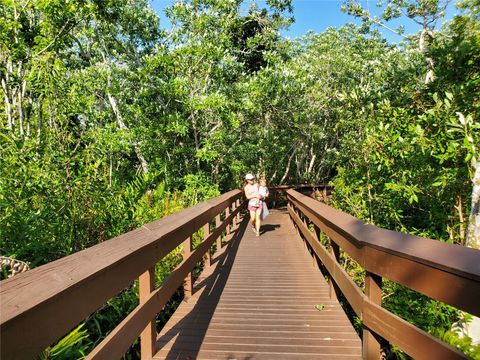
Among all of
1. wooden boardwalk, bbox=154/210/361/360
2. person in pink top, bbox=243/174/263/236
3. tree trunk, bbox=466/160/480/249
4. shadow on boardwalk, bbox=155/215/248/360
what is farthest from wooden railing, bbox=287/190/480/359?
person in pink top, bbox=243/174/263/236

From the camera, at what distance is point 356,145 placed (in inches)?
338

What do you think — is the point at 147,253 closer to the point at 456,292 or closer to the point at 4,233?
the point at 456,292

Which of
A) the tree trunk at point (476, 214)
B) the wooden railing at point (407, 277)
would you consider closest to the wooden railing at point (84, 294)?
the wooden railing at point (407, 277)

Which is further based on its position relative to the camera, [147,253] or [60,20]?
[60,20]

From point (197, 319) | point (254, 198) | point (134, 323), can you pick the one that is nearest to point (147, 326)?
point (134, 323)

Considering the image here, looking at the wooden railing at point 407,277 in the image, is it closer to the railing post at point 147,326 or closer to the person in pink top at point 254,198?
the railing post at point 147,326

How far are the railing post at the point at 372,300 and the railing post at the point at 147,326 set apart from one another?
1.59 m

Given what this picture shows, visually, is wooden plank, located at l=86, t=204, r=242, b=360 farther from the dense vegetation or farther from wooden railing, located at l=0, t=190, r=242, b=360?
A: the dense vegetation

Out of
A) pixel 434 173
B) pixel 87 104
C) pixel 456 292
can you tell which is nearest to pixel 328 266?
pixel 456 292

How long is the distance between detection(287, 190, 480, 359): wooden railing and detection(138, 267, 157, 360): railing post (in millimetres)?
1564

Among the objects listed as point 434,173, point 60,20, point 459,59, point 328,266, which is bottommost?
point 328,266

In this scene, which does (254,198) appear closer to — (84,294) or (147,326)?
(147,326)

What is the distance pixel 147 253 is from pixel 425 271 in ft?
5.72

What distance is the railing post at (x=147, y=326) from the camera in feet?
9.12
